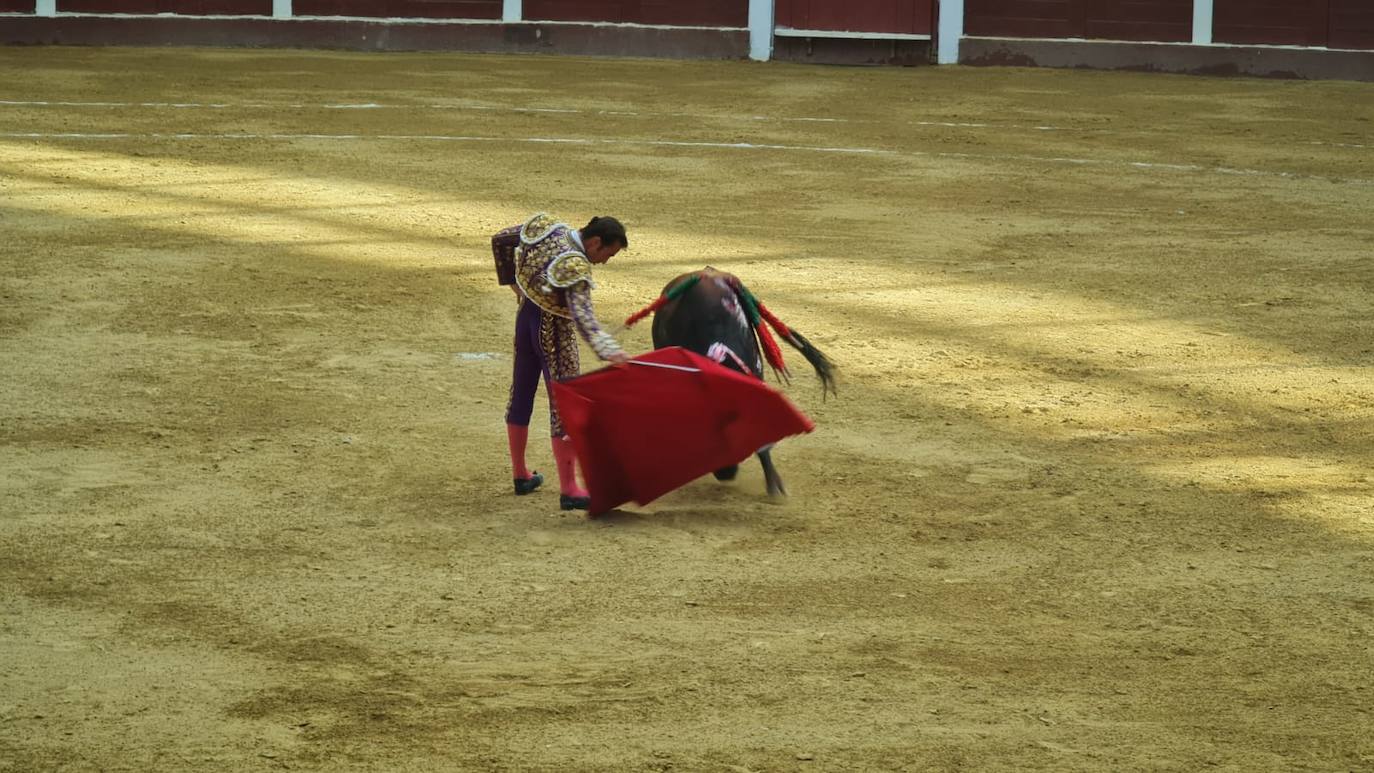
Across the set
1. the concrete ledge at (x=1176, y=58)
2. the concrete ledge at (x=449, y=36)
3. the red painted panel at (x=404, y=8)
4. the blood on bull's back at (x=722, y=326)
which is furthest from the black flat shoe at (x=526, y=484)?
the concrete ledge at (x=1176, y=58)

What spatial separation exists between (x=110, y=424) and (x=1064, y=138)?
1001cm

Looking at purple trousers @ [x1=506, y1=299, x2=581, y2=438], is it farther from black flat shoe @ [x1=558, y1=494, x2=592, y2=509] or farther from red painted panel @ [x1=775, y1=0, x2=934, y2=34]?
red painted panel @ [x1=775, y1=0, x2=934, y2=34]

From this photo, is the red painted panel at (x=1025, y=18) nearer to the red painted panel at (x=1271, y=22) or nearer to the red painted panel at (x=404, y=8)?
the red painted panel at (x=1271, y=22)

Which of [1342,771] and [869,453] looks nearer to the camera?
[1342,771]

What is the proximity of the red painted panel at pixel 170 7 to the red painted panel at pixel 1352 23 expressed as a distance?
1187 cm

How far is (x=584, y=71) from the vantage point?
19109 mm

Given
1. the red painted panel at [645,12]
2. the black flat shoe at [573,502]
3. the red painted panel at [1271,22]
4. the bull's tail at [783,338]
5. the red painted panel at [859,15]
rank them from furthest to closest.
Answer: the red painted panel at [645,12]
the red painted panel at [859,15]
the red painted panel at [1271,22]
the bull's tail at [783,338]
the black flat shoe at [573,502]

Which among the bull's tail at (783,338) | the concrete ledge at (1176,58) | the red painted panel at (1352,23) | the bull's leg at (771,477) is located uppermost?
the red painted panel at (1352,23)

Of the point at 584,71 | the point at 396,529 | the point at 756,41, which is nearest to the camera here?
the point at 396,529

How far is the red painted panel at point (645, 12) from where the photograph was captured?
67.6 feet

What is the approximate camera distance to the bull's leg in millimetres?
6094

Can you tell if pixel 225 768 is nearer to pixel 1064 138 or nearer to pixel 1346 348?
pixel 1346 348

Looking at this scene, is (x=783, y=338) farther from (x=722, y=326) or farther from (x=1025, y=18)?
(x=1025, y=18)

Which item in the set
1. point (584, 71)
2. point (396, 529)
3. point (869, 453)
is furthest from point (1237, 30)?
point (396, 529)
